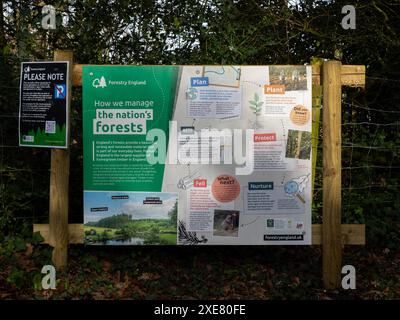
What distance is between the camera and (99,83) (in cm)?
529

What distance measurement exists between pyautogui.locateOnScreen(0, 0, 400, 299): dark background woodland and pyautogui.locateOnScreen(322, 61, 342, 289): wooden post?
1.64 feet

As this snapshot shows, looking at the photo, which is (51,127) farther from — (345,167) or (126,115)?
(345,167)

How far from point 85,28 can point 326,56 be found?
361 cm

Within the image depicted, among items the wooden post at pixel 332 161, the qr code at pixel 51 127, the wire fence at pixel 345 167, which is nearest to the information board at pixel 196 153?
the wooden post at pixel 332 161

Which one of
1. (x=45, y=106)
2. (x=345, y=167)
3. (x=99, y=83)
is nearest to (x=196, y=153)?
(x=99, y=83)

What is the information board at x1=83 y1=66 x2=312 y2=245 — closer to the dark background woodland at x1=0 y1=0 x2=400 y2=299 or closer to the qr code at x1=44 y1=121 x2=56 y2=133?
the qr code at x1=44 y1=121 x2=56 y2=133

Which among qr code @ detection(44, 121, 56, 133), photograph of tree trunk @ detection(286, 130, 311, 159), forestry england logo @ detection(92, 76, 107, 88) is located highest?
forestry england logo @ detection(92, 76, 107, 88)

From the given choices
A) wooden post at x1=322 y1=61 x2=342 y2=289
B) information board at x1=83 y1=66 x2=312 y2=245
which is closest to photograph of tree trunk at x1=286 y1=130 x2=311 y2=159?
information board at x1=83 y1=66 x2=312 y2=245

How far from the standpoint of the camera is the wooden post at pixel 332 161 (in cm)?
533

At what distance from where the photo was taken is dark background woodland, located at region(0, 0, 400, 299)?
17.9 feet

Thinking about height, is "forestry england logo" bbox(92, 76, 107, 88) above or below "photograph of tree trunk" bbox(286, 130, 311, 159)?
above

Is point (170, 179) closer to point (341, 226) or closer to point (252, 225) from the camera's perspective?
point (252, 225)

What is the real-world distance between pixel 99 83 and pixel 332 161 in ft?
8.45
